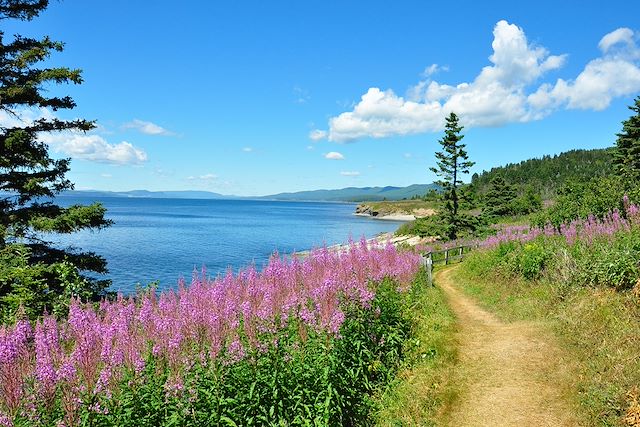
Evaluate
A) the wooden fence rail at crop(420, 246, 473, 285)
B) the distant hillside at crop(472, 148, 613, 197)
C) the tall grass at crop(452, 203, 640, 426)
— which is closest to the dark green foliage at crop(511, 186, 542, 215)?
the wooden fence rail at crop(420, 246, 473, 285)

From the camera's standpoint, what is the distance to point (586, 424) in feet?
22.3

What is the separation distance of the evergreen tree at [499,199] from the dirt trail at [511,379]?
70622mm

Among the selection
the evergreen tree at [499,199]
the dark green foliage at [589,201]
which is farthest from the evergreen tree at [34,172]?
the evergreen tree at [499,199]

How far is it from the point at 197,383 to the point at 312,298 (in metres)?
2.91

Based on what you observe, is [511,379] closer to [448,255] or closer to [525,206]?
[448,255]

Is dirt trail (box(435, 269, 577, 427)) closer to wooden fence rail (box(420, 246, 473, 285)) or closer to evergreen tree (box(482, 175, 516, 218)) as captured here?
wooden fence rail (box(420, 246, 473, 285))

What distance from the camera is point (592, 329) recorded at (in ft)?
31.4

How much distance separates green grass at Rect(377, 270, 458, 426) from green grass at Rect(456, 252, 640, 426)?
2.32 meters

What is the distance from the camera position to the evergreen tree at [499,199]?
7919cm

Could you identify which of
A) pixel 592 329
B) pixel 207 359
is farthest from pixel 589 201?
pixel 207 359

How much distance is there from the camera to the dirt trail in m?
7.41

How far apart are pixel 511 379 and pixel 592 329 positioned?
8.04 feet

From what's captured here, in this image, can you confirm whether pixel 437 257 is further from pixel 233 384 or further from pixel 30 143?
pixel 233 384

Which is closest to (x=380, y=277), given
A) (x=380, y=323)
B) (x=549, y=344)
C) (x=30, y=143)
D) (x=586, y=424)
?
(x=380, y=323)
